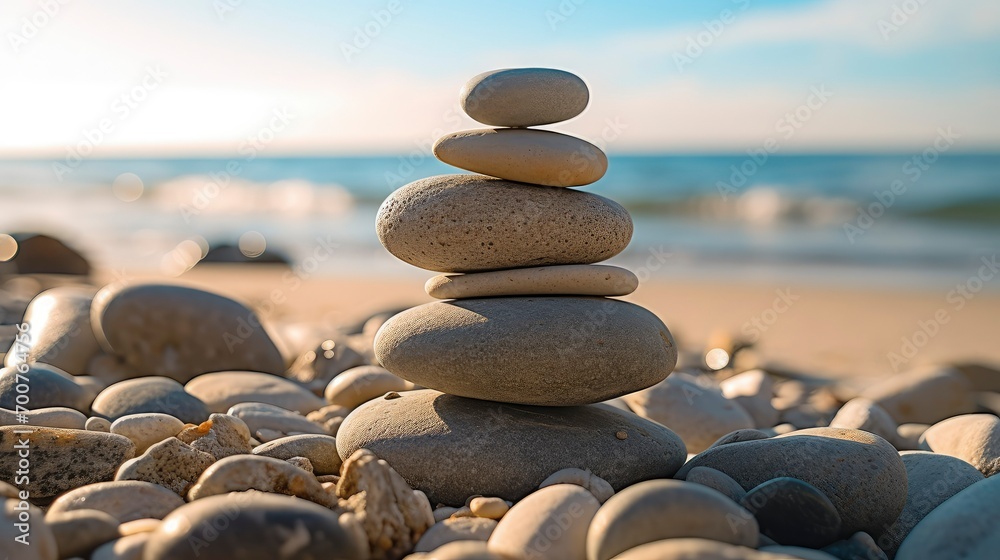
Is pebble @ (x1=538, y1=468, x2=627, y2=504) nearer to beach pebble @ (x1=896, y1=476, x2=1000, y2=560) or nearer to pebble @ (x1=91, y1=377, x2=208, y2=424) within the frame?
beach pebble @ (x1=896, y1=476, x2=1000, y2=560)

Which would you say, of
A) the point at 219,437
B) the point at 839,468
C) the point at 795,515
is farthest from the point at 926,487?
the point at 219,437

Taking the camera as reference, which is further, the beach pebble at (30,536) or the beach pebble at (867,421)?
the beach pebble at (867,421)

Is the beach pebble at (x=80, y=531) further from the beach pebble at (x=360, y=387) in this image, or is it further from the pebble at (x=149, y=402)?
the beach pebble at (x=360, y=387)

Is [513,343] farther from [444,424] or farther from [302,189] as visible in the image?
[302,189]

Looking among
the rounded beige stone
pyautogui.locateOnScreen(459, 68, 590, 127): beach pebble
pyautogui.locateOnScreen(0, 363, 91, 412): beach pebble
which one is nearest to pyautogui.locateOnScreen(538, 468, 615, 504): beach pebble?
the rounded beige stone

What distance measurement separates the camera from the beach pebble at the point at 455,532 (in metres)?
2.75

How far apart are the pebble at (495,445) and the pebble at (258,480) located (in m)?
0.69

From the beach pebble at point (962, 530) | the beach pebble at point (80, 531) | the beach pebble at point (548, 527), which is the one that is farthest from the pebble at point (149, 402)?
the beach pebble at point (962, 530)

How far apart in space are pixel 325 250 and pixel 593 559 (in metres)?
16.4

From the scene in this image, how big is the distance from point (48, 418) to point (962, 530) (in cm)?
362

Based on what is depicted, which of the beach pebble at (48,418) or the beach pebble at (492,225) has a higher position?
the beach pebble at (492,225)

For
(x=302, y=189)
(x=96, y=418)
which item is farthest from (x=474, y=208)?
(x=302, y=189)

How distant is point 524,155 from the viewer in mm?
3748

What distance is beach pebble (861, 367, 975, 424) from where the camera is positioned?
5926 mm
